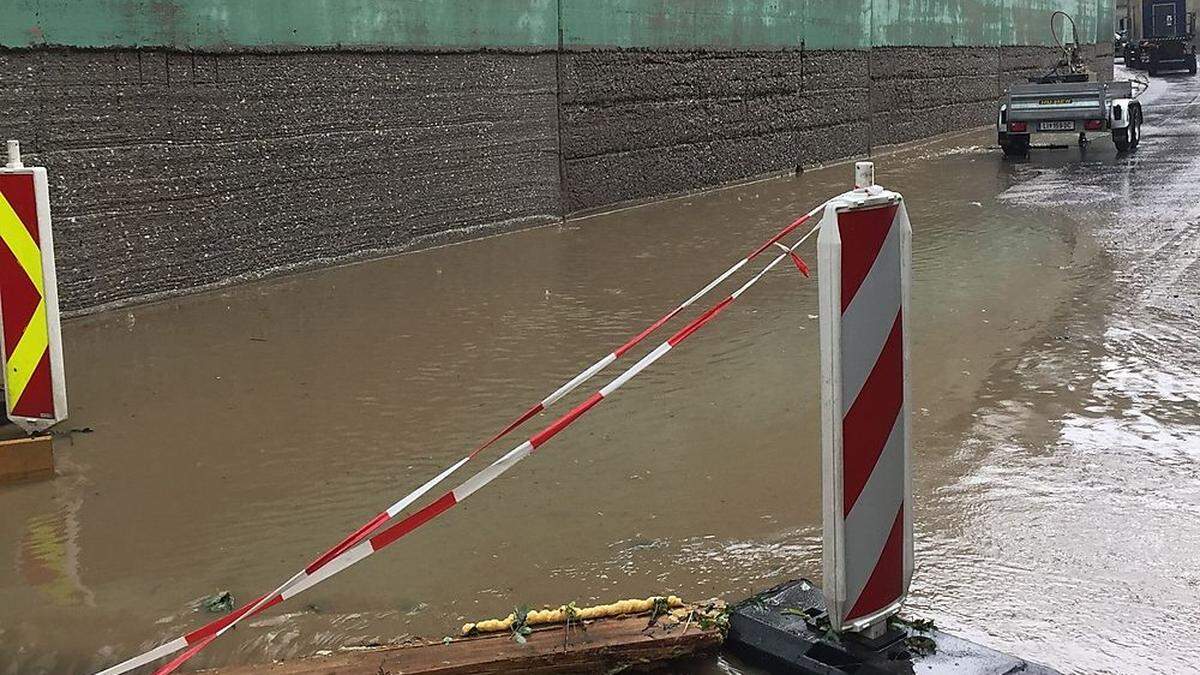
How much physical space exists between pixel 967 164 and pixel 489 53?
916cm

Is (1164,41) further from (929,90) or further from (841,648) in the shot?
(841,648)

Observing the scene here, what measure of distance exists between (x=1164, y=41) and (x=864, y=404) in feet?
162

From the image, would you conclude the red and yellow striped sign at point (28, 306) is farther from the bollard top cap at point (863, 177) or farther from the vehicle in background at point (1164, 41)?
the vehicle in background at point (1164, 41)

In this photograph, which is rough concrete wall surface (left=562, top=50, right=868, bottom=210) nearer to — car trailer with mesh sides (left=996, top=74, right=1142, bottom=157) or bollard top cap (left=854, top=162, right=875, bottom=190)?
car trailer with mesh sides (left=996, top=74, right=1142, bottom=157)

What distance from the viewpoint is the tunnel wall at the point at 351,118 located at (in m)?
8.16

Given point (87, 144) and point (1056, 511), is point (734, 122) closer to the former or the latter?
point (87, 144)

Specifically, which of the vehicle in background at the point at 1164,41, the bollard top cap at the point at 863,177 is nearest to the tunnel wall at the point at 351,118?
the bollard top cap at the point at 863,177

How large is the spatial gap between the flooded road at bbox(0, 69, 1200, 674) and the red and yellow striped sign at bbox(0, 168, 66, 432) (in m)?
0.26

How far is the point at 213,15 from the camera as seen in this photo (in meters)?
8.87

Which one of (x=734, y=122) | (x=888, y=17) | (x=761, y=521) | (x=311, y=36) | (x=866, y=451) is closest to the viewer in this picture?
(x=866, y=451)

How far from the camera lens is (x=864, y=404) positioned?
3.29 metres

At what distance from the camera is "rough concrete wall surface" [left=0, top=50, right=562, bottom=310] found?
8.09 meters

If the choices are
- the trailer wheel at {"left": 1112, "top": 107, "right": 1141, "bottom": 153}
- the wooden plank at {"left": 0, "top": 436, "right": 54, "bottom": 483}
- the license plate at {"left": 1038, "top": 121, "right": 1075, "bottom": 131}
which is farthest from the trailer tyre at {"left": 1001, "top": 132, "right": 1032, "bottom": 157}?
the wooden plank at {"left": 0, "top": 436, "right": 54, "bottom": 483}

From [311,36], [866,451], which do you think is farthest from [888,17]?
[866,451]
